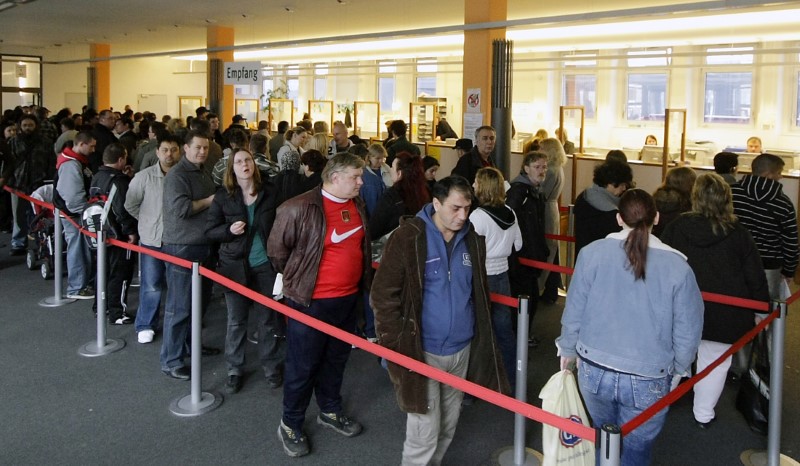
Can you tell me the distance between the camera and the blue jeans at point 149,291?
16.8ft

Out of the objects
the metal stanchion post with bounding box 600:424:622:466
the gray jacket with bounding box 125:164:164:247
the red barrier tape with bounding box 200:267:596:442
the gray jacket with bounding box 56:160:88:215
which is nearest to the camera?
the metal stanchion post with bounding box 600:424:622:466

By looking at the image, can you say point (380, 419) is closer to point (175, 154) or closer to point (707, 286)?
point (707, 286)

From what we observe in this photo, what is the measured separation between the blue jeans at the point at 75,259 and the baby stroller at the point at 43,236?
2.43 feet

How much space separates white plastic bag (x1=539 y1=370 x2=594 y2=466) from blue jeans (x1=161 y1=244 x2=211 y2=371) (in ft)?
8.52

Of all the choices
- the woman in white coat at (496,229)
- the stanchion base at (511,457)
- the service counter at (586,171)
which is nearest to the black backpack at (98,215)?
the woman in white coat at (496,229)

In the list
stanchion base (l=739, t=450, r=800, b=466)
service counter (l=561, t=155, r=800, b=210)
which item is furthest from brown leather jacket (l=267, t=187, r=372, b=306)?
service counter (l=561, t=155, r=800, b=210)

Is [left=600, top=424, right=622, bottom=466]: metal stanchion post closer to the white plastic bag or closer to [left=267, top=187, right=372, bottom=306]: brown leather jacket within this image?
the white plastic bag

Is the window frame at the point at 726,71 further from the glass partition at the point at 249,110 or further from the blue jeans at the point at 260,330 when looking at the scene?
the blue jeans at the point at 260,330

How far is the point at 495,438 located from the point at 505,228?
1137 mm

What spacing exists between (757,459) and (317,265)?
2417mm

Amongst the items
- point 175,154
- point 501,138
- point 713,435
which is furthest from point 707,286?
point 501,138

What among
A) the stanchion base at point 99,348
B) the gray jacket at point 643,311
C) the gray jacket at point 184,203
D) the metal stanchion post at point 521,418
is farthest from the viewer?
the stanchion base at point 99,348

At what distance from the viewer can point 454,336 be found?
304cm

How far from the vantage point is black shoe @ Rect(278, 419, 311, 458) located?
3.57 m
